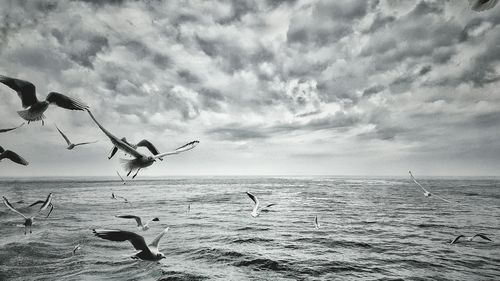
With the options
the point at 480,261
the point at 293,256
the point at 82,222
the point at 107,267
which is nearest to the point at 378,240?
the point at 480,261

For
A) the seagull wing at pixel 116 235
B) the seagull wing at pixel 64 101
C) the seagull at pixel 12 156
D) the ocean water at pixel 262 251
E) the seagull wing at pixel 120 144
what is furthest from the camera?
the ocean water at pixel 262 251

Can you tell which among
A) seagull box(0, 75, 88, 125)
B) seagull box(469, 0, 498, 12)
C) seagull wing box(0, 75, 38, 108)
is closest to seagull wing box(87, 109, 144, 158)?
seagull box(0, 75, 88, 125)

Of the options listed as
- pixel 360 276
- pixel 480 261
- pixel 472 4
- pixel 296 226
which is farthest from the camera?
pixel 296 226

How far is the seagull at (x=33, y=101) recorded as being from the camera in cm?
541

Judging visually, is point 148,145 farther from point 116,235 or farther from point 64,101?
point 116,235

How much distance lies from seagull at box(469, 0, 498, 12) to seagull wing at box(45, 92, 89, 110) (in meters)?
5.83

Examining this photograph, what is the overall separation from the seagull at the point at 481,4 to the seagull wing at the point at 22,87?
22.5 ft

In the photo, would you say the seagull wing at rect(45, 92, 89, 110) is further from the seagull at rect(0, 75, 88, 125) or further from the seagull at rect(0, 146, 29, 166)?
the seagull at rect(0, 146, 29, 166)

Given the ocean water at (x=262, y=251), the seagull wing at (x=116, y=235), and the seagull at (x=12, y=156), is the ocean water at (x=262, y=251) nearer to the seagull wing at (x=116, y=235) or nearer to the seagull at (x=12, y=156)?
the seagull wing at (x=116, y=235)

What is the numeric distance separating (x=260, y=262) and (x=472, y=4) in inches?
447

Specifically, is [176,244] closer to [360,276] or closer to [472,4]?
[360,276]

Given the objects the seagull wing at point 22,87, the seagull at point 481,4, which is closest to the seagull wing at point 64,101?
the seagull wing at point 22,87

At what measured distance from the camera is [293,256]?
502 inches

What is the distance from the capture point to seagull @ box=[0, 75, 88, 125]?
17.8 ft
